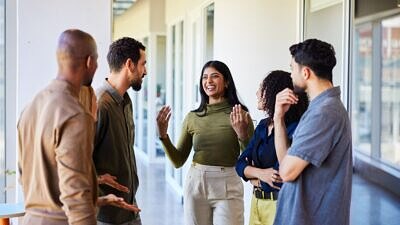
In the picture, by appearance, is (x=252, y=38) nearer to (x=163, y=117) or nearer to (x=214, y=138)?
(x=214, y=138)

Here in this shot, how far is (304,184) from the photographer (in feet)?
7.36

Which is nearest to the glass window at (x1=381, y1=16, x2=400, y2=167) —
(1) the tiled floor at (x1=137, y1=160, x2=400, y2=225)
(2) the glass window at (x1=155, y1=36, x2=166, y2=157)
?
(1) the tiled floor at (x1=137, y1=160, x2=400, y2=225)

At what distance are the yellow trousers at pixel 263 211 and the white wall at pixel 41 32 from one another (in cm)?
142

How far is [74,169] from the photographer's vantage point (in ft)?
6.07

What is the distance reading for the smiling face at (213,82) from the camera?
3.42 meters

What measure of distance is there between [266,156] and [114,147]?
0.76 m

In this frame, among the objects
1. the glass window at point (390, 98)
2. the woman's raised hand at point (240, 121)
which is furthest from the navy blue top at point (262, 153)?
the glass window at point (390, 98)

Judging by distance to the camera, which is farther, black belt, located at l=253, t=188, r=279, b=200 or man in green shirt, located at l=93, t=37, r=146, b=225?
black belt, located at l=253, t=188, r=279, b=200

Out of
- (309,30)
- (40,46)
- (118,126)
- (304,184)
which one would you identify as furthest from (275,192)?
(309,30)

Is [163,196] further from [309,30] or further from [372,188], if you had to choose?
[309,30]

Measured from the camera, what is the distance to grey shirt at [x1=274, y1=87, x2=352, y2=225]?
2.17 m

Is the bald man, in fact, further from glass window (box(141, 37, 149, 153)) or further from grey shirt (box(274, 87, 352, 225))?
glass window (box(141, 37, 149, 153))

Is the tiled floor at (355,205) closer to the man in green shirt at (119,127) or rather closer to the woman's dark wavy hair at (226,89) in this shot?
the woman's dark wavy hair at (226,89)

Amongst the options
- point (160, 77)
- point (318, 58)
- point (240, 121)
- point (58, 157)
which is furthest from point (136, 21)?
point (58, 157)
